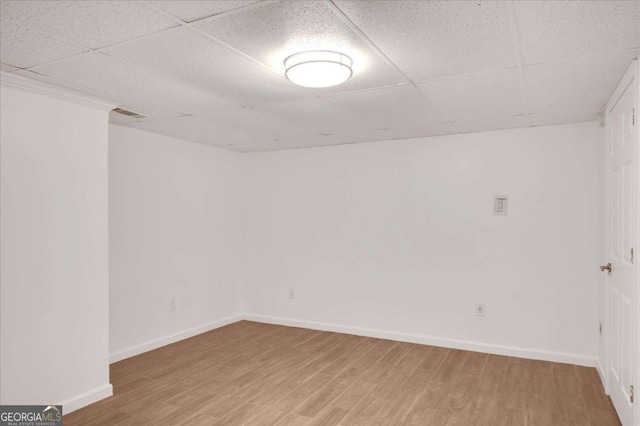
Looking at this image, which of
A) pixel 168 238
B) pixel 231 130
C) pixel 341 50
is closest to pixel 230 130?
pixel 231 130

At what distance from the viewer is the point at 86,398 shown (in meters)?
3.05

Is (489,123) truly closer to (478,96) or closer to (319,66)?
(478,96)

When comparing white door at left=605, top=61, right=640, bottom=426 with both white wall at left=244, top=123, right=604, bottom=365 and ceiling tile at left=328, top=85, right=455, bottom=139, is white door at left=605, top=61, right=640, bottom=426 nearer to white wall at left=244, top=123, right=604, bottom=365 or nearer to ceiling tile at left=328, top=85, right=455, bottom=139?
white wall at left=244, top=123, right=604, bottom=365

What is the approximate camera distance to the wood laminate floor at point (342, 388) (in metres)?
2.88

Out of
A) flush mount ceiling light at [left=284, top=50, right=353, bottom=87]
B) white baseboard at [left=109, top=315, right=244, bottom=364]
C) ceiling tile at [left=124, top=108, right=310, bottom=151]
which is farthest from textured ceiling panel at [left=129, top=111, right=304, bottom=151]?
white baseboard at [left=109, top=315, right=244, bottom=364]

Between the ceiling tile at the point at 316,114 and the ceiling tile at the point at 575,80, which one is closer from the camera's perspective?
the ceiling tile at the point at 575,80

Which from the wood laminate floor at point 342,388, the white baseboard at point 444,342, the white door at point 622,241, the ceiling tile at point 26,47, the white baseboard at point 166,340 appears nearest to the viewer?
the ceiling tile at point 26,47

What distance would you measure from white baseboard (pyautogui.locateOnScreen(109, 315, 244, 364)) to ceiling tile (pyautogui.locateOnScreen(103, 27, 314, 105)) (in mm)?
2743

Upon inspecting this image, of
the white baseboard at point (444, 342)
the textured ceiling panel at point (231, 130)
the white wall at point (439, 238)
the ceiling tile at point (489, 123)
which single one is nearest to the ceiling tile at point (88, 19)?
the textured ceiling panel at point (231, 130)

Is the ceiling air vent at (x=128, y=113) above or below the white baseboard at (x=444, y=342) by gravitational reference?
above

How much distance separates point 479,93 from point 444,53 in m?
0.86

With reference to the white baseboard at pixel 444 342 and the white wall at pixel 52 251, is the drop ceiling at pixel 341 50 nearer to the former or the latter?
the white wall at pixel 52 251

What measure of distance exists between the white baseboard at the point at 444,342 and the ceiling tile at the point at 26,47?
3.92 metres

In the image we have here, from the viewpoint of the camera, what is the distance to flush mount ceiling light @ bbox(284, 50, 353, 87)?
2.18 metres
